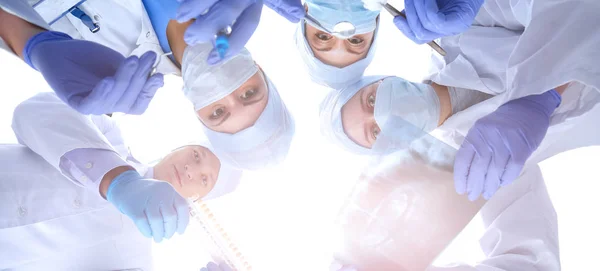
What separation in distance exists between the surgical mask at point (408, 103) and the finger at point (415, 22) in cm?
24

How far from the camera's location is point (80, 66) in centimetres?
133

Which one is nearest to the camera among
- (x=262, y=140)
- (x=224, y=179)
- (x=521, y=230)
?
(x=521, y=230)

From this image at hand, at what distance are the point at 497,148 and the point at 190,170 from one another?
102 centimetres

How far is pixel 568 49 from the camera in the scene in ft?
3.80

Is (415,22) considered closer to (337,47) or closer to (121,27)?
(337,47)

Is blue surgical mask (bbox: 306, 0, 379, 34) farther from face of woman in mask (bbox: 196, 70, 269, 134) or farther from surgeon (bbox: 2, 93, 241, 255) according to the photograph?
surgeon (bbox: 2, 93, 241, 255)

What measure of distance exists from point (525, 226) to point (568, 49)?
1.76 ft

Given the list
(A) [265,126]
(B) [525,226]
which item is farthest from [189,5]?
(B) [525,226]

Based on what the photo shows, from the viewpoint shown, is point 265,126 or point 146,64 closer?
point 146,64

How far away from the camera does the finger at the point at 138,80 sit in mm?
1241

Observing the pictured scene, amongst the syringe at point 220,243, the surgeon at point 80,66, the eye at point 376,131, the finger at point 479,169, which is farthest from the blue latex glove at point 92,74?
the finger at point 479,169

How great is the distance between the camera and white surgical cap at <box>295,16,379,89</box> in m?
1.73

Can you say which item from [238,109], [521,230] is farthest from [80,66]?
[521,230]

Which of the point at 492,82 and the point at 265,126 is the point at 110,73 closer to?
the point at 265,126
